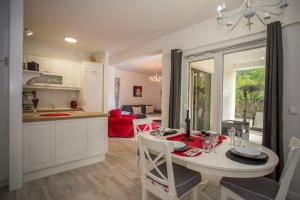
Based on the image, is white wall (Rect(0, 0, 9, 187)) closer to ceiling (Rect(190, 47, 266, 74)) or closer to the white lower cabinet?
the white lower cabinet

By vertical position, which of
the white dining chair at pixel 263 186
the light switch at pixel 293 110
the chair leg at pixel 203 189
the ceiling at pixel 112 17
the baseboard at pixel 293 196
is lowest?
the chair leg at pixel 203 189

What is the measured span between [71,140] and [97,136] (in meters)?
0.46

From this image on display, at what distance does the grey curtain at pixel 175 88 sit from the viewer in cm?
316

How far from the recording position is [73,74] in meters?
4.54

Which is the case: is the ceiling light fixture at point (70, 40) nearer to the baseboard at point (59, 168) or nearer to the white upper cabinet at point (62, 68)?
the white upper cabinet at point (62, 68)

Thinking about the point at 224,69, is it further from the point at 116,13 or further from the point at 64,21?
the point at 64,21

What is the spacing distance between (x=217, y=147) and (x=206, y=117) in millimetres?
1550

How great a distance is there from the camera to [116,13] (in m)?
2.62

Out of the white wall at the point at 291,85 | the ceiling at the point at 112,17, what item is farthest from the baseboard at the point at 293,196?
the ceiling at the point at 112,17

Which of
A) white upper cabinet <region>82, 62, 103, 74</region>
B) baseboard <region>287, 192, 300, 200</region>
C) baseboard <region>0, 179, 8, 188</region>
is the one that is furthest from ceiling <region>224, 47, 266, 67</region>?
baseboard <region>0, 179, 8, 188</region>

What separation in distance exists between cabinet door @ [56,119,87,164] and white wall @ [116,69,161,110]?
4528 mm

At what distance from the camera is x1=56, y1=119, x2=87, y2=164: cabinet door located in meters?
2.56

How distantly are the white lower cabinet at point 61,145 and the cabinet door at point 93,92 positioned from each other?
1750 mm

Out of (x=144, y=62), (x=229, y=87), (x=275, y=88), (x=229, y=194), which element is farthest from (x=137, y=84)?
(x=229, y=194)
